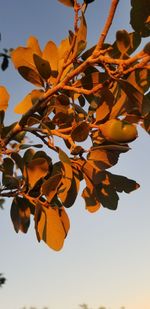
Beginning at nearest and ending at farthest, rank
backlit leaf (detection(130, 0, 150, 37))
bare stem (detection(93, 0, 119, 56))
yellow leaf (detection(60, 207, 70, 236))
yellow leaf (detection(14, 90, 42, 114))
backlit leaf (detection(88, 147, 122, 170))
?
1. bare stem (detection(93, 0, 119, 56))
2. backlit leaf (detection(130, 0, 150, 37))
3. backlit leaf (detection(88, 147, 122, 170))
4. yellow leaf (detection(60, 207, 70, 236))
5. yellow leaf (detection(14, 90, 42, 114))

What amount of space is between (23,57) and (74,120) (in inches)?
→ 10.1

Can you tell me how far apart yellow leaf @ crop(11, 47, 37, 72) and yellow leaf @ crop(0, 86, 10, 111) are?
19 cm

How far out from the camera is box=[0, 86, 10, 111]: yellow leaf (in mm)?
1580

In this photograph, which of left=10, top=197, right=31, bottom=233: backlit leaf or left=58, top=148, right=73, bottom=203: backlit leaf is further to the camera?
left=10, top=197, right=31, bottom=233: backlit leaf

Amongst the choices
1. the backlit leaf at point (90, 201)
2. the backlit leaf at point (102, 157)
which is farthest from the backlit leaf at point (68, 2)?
the backlit leaf at point (90, 201)

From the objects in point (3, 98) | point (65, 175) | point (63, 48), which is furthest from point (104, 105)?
point (3, 98)

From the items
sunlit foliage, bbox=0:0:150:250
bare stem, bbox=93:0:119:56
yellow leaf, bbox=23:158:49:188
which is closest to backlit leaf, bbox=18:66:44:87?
sunlit foliage, bbox=0:0:150:250

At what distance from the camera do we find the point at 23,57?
140cm

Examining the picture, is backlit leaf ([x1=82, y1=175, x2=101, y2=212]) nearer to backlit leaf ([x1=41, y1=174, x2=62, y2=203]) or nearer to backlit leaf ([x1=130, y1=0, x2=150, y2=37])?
backlit leaf ([x1=41, y1=174, x2=62, y2=203])

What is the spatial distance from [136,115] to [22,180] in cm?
48

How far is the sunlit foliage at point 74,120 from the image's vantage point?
1155mm

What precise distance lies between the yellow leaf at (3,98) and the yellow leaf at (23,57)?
0.19 m

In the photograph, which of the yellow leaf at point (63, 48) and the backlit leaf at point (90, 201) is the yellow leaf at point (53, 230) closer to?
the backlit leaf at point (90, 201)

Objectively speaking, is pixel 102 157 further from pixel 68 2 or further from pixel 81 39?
pixel 68 2
